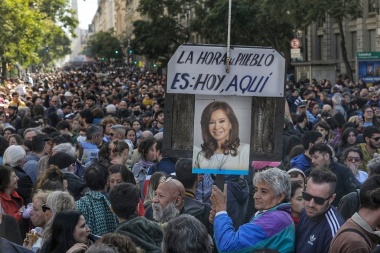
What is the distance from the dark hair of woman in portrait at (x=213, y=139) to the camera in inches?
244

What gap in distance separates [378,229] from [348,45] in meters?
47.6

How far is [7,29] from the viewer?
47.8 m

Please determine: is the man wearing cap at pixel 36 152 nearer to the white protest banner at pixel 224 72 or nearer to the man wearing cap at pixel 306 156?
the man wearing cap at pixel 306 156

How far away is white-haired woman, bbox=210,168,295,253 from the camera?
5793 mm

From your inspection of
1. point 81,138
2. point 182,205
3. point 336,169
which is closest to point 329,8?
point 81,138

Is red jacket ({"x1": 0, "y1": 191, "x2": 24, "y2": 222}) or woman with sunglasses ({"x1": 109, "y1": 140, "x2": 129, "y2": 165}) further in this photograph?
woman with sunglasses ({"x1": 109, "y1": 140, "x2": 129, "y2": 165})

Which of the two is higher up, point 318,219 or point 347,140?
point 347,140

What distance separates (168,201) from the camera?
278 inches

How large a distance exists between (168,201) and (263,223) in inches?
53.9

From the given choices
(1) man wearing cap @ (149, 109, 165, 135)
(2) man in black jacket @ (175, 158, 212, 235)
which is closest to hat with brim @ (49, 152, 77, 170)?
(2) man in black jacket @ (175, 158, 212, 235)

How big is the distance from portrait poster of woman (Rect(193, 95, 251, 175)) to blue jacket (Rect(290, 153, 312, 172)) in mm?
3719

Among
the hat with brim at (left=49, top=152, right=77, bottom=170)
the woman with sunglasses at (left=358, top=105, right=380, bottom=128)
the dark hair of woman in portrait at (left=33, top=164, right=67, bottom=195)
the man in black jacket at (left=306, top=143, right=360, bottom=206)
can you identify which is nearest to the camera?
the dark hair of woman in portrait at (left=33, top=164, right=67, bottom=195)

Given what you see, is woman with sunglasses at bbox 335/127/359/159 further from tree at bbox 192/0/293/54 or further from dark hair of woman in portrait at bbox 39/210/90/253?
tree at bbox 192/0/293/54

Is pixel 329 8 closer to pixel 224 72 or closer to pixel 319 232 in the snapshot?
pixel 224 72
